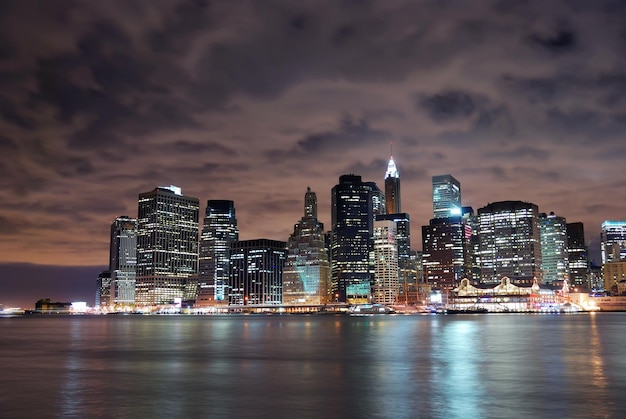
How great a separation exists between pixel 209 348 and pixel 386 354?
2300 cm

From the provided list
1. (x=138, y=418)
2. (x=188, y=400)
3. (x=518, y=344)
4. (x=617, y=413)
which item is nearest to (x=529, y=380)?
(x=617, y=413)

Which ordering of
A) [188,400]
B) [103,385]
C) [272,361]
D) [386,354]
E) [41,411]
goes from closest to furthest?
[41,411] → [188,400] → [103,385] → [272,361] → [386,354]

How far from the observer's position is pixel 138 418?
2958cm

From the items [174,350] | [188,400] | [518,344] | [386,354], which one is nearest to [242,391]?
[188,400]

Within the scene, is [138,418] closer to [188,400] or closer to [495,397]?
[188,400]

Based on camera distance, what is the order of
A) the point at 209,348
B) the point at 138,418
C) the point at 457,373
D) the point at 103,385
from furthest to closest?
the point at 209,348, the point at 457,373, the point at 103,385, the point at 138,418

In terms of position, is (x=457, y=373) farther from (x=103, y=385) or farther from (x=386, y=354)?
(x=103, y=385)

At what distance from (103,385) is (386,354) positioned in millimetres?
33148

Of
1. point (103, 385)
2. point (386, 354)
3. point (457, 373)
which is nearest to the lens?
point (103, 385)

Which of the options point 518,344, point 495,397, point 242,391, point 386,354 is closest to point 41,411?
point 242,391

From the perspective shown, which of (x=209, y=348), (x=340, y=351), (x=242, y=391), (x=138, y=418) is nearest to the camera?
(x=138, y=418)

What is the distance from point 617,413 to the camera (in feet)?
99.1

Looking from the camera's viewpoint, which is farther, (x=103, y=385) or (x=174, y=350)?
(x=174, y=350)

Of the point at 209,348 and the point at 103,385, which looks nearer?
the point at 103,385
